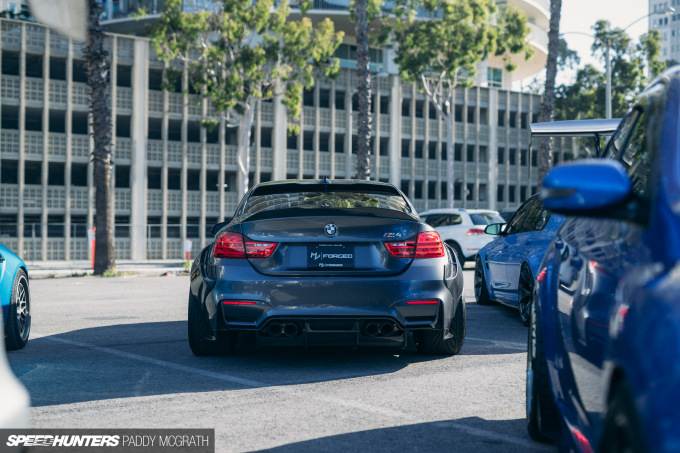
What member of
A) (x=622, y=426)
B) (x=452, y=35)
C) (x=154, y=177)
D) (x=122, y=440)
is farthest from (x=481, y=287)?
(x=154, y=177)

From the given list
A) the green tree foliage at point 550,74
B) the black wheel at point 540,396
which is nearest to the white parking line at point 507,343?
the black wheel at point 540,396

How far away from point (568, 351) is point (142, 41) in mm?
44823

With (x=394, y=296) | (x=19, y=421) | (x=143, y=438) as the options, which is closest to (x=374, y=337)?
(x=394, y=296)

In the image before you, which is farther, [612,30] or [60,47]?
[612,30]

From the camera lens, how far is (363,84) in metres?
26.9

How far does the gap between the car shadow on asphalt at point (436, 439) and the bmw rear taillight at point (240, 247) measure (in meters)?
2.08

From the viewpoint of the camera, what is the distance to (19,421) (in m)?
2.93

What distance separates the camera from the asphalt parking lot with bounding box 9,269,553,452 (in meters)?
4.64

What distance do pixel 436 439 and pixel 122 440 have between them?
62.8 inches

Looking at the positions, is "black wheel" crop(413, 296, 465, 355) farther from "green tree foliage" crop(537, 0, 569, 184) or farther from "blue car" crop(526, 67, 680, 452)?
"green tree foliage" crop(537, 0, 569, 184)

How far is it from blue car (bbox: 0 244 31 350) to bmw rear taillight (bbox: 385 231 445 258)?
10.8ft

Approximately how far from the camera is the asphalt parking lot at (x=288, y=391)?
183 inches

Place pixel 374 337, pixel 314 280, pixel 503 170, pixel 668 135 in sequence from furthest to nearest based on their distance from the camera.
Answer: pixel 503 170
pixel 374 337
pixel 314 280
pixel 668 135

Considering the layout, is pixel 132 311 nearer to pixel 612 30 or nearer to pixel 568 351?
pixel 568 351
